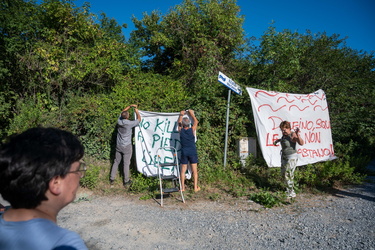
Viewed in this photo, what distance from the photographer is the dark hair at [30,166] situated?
105cm

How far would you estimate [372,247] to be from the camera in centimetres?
334

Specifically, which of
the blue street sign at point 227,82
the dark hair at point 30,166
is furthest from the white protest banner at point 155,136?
the dark hair at point 30,166

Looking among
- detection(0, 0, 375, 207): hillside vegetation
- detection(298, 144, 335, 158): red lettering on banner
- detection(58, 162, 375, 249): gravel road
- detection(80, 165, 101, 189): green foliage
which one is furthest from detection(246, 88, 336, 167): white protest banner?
detection(80, 165, 101, 189): green foliage

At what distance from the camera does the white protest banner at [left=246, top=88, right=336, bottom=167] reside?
681 centimetres

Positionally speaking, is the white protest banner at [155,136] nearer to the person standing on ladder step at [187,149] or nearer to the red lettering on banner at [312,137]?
the person standing on ladder step at [187,149]

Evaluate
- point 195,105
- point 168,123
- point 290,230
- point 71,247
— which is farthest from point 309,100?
point 71,247

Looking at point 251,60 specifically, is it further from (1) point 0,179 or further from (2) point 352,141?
(1) point 0,179

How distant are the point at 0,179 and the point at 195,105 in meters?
6.21

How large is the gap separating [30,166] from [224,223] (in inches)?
147

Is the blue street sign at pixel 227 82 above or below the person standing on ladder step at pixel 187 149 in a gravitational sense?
above

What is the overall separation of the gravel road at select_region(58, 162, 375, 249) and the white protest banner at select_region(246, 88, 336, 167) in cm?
168

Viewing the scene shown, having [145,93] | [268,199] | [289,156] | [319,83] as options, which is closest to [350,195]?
[289,156]

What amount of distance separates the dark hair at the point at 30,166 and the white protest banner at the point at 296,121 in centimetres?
615

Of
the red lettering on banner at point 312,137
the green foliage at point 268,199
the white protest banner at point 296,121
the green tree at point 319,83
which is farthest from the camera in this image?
the green tree at point 319,83
